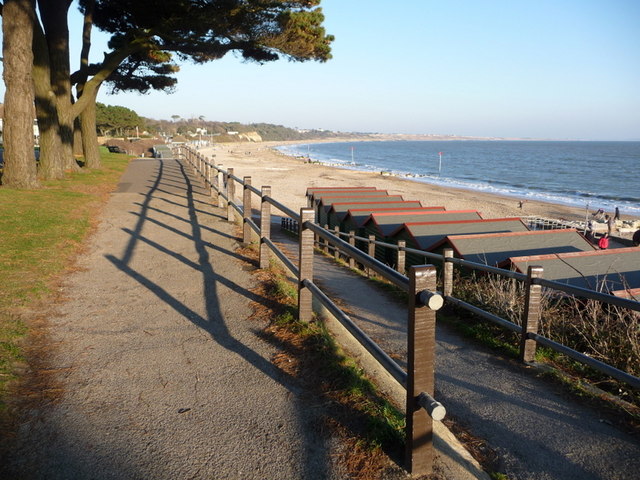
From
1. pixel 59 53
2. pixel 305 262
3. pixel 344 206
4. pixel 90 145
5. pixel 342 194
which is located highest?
pixel 59 53

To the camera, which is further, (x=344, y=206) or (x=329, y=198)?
(x=329, y=198)

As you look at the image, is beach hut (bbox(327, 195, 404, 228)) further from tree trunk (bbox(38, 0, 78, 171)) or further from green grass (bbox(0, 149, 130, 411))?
tree trunk (bbox(38, 0, 78, 171))

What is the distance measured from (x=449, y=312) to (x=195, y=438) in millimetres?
4423

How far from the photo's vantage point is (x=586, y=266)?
750 centimetres

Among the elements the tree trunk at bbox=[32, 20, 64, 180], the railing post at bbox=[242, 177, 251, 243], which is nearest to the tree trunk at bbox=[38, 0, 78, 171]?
the tree trunk at bbox=[32, 20, 64, 180]

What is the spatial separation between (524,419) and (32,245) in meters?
7.02

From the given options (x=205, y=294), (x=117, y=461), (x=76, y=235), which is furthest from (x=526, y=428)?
(x=76, y=235)

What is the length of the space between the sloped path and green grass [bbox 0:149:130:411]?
308 cm

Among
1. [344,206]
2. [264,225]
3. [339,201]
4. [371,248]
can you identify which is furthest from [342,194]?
[264,225]

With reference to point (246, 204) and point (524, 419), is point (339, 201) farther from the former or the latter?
point (524, 419)

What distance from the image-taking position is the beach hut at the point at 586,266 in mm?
7207

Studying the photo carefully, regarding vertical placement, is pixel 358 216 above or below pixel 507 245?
below

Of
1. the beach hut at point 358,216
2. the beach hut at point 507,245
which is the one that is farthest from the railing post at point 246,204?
the beach hut at point 358,216

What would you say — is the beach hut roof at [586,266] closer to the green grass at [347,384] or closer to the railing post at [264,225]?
the railing post at [264,225]
